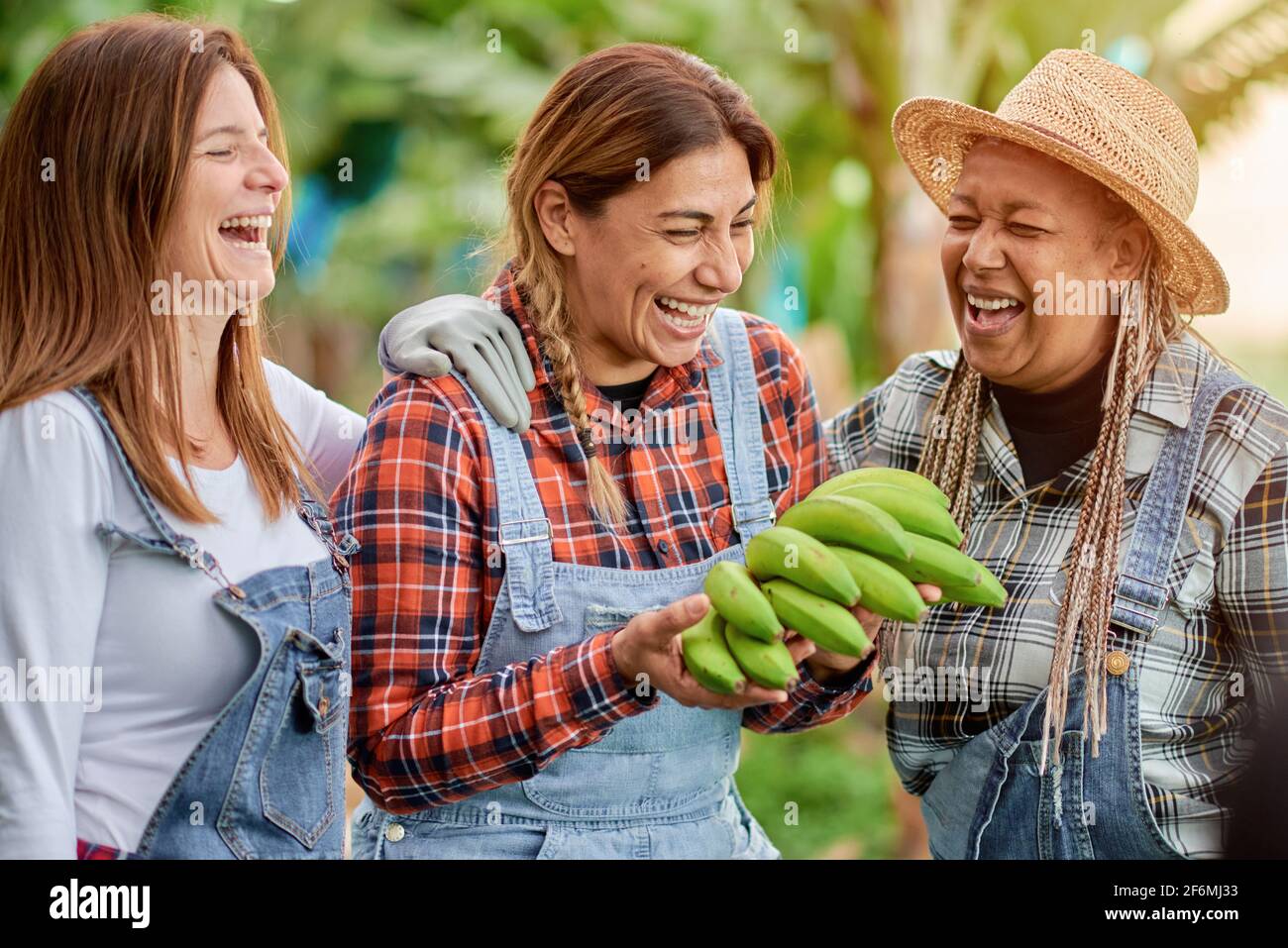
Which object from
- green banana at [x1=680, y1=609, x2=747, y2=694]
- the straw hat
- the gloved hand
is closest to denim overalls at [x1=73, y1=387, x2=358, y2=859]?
the gloved hand

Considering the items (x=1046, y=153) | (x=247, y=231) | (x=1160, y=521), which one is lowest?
(x=1160, y=521)

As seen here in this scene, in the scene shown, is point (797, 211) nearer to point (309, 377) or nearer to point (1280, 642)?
point (309, 377)

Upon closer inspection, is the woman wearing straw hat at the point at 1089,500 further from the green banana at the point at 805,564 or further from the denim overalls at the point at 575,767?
the green banana at the point at 805,564

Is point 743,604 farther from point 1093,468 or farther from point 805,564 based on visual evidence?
point 1093,468

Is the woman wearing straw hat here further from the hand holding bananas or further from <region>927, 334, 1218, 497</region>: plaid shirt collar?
the hand holding bananas

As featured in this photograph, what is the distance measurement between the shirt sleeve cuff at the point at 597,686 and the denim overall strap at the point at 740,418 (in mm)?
369

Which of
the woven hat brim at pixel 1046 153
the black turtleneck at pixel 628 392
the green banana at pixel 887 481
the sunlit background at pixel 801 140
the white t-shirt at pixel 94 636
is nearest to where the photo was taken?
the white t-shirt at pixel 94 636

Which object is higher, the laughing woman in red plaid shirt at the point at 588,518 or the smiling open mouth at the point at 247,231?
the smiling open mouth at the point at 247,231

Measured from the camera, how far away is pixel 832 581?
166cm

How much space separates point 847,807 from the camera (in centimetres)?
537

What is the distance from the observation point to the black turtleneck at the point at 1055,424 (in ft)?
6.80

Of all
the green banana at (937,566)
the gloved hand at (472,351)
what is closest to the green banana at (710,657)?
the green banana at (937,566)

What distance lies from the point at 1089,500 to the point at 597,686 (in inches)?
33.2

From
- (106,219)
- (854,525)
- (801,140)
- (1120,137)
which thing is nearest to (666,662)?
(854,525)
